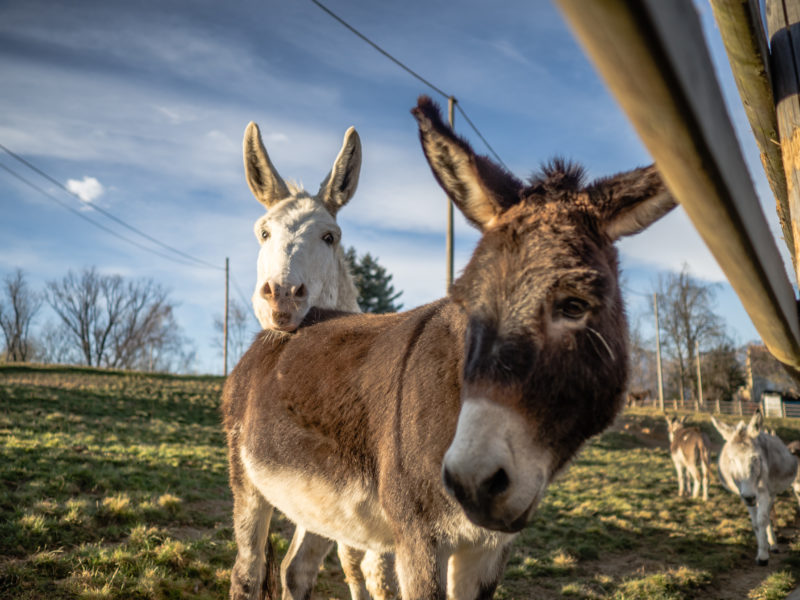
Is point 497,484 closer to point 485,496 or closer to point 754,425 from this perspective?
point 485,496

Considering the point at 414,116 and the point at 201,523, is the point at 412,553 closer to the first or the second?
the point at 414,116

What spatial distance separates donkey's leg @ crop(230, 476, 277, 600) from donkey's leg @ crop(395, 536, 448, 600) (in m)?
2.12

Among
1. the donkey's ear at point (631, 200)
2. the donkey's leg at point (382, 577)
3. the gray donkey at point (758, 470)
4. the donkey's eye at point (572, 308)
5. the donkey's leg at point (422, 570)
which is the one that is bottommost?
the gray donkey at point (758, 470)

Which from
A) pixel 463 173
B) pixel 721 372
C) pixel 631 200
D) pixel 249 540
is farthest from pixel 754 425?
pixel 721 372

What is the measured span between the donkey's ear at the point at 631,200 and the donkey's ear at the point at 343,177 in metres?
3.01

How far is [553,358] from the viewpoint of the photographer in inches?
63.6

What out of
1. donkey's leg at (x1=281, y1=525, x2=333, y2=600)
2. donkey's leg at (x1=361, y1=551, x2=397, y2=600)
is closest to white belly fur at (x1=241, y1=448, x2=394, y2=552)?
donkey's leg at (x1=361, y1=551, x2=397, y2=600)

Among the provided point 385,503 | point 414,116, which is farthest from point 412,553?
point 414,116

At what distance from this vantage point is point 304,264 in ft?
12.8

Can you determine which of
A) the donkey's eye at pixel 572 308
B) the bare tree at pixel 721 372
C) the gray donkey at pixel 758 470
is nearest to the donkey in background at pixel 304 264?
the donkey's eye at pixel 572 308

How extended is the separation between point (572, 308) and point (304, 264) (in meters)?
2.60

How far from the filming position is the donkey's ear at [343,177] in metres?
4.50

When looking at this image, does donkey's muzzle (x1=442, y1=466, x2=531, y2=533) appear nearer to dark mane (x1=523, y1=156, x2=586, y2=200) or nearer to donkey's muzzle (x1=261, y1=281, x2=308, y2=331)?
dark mane (x1=523, y1=156, x2=586, y2=200)

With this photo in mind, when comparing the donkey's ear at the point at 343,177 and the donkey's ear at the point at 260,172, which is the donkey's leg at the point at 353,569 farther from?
the donkey's ear at the point at 260,172
